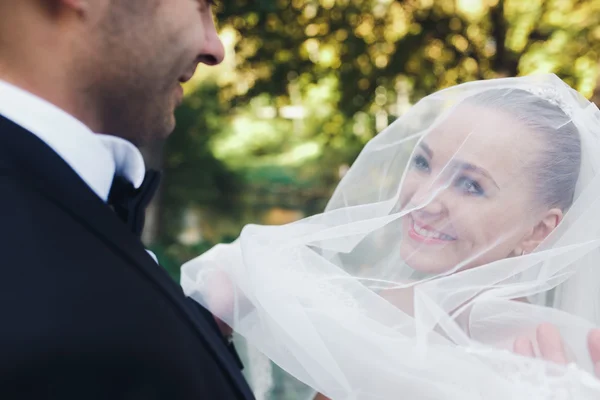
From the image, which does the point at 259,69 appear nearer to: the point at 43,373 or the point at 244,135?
the point at 43,373

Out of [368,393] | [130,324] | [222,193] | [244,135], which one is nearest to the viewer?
[130,324]

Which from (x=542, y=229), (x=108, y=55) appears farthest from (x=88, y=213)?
(x=542, y=229)

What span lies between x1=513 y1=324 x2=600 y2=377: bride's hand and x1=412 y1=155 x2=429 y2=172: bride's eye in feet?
1.91

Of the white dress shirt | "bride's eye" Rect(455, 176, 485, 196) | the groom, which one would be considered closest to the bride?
"bride's eye" Rect(455, 176, 485, 196)

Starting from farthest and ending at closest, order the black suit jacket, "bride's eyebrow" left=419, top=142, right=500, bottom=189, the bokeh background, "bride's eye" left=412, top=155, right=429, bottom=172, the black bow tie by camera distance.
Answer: the bokeh background, "bride's eye" left=412, top=155, right=429, bottom=172, "bride's eyebrow" left=419, top=142, right=500, bottom=189, the black bow tie, the black suit jacket

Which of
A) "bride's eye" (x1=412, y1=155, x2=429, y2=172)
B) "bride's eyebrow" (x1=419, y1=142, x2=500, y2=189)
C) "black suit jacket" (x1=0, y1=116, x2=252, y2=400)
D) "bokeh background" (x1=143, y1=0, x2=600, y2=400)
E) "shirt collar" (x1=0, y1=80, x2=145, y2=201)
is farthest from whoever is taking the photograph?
"bokeh background" (x1=143, y1=0, x2=600, y2=400)

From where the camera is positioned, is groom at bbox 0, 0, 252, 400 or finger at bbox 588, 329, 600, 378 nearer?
groom at bbox 0, 0, 252, 400

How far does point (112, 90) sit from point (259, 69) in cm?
627

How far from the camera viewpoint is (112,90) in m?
1.35

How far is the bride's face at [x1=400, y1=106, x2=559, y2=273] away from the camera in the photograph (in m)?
1.91

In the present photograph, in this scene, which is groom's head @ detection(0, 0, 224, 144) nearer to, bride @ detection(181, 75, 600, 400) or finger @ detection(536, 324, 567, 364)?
bride @ detection(181, 75, 600, 400)

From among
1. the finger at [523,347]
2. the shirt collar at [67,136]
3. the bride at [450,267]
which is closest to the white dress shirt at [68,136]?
the shirt collar at [67,136]

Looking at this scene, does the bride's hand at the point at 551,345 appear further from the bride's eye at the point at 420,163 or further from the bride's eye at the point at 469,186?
the bride's eye at the point at 420,163

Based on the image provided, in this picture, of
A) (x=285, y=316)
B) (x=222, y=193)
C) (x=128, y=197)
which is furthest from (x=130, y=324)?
(x=222, y=193)
